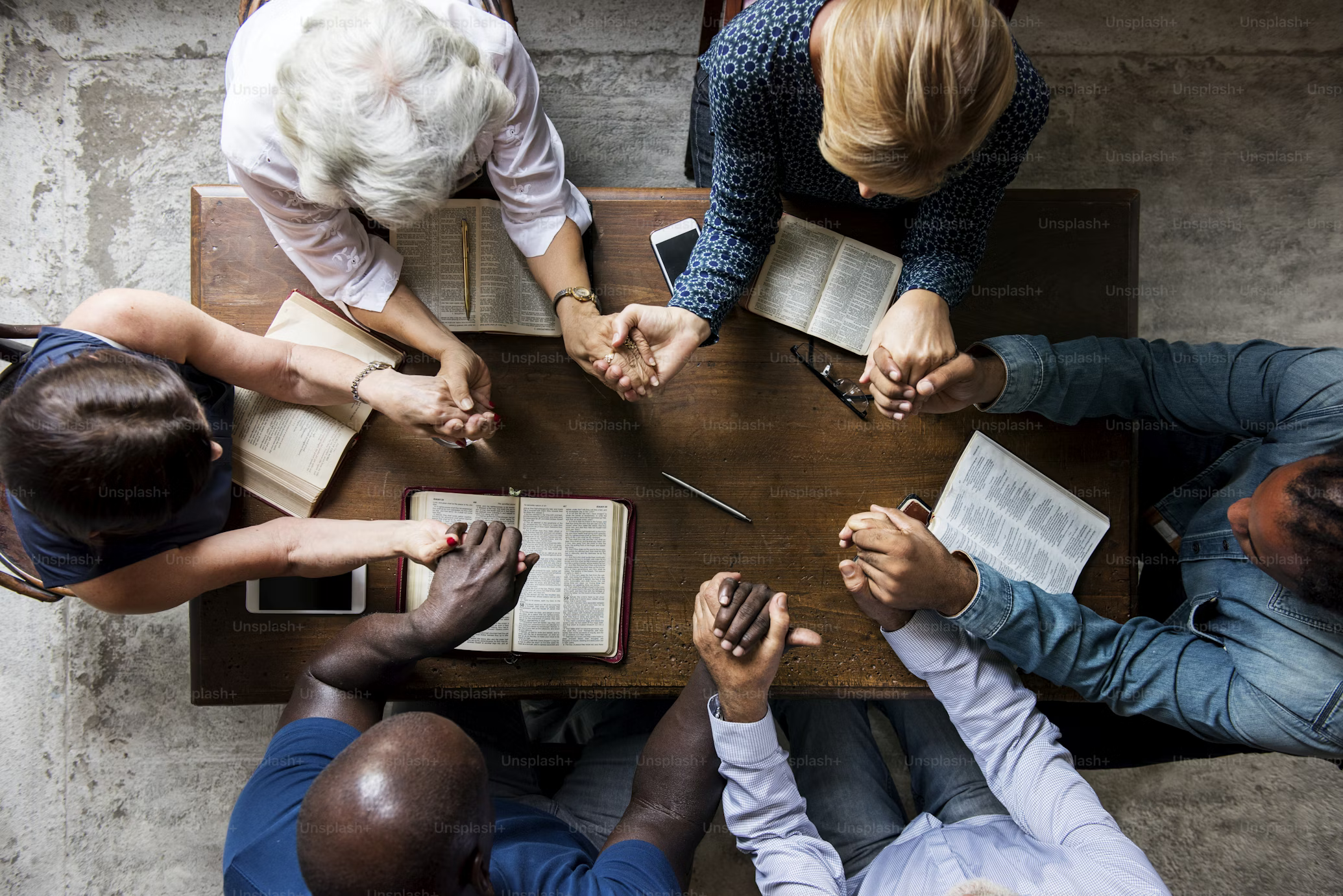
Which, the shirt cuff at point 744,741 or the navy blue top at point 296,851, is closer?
the navy blue top at point 296,851

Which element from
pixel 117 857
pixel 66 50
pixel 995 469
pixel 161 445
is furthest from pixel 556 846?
pixel 66 50

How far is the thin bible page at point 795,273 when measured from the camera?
202 cm

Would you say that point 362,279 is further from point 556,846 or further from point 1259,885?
point 1259,885

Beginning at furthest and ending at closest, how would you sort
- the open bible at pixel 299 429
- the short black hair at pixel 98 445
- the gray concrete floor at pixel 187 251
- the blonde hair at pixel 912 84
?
the gray concrete floor at pixel 187 251, the open bible at pixel 299 429, the short black hair at pixel 98 445, the blonde hair at pixel 912 84

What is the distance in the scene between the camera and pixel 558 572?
198 cm

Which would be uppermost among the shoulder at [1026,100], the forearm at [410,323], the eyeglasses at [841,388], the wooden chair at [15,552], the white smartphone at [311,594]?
the shoulder at [1026,100]

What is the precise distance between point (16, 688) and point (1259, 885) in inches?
191

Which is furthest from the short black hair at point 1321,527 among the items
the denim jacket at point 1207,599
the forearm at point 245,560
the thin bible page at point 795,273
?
the forearm at point 245,560

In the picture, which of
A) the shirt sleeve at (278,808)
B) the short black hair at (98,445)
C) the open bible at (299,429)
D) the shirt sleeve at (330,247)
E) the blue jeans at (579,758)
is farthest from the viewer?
the blue jeans at (579,758)

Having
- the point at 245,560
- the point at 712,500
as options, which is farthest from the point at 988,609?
the point at 245,560

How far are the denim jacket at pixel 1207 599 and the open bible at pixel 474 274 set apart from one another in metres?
1.24

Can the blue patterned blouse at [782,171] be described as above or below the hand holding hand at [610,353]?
above

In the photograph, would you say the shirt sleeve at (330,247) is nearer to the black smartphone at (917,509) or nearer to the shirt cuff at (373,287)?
the shirt cuff at (373,287)

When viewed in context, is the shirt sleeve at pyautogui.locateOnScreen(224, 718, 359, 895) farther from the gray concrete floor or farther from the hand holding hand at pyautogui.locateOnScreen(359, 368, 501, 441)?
the gray concrete floor
